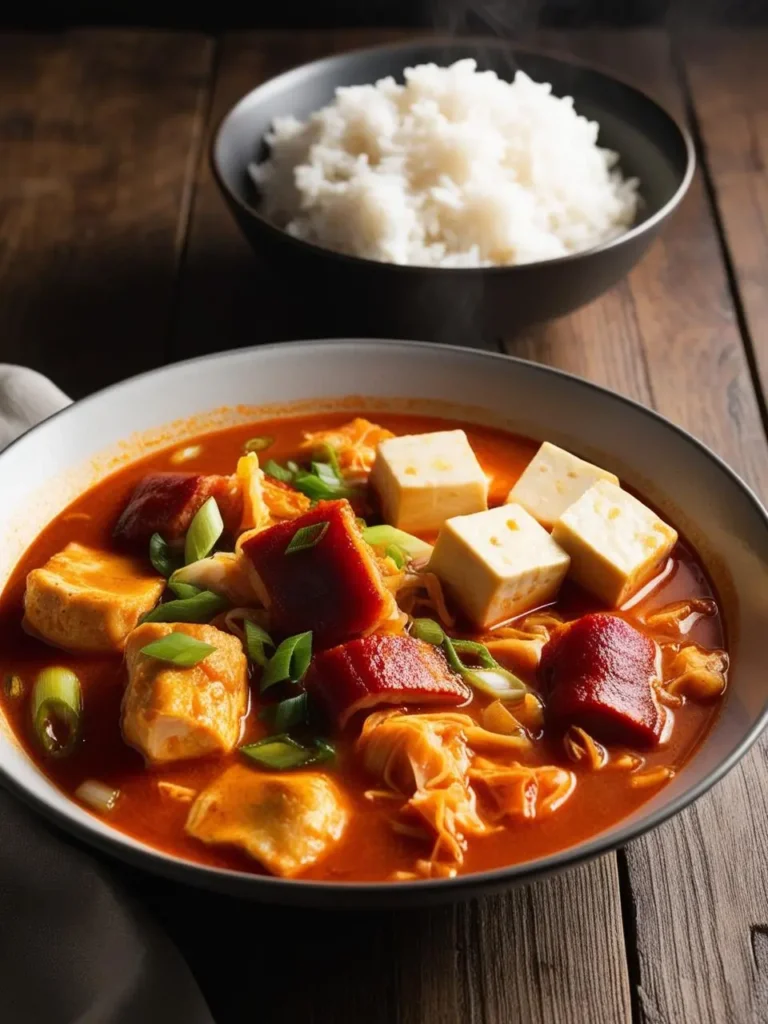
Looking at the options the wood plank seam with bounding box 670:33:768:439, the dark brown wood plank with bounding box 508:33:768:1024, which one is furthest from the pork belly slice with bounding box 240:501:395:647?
the wood plank seam with bounding box 670:33:768:439

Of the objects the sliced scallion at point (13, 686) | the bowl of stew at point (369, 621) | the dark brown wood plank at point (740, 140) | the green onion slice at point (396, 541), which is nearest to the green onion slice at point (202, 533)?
the bowl of stew at point (369, 621)

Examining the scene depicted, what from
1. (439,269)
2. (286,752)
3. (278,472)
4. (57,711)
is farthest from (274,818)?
(439,269)

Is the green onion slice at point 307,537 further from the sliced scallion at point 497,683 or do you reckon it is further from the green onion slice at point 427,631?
the sliced scallion at point 497,683

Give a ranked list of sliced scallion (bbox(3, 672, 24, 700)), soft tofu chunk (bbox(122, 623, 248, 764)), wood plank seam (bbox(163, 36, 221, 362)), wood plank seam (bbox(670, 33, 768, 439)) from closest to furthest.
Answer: soft tofu chunk (bbox(122, 623, 248, 764))
sliced scallion (bbox(3, 672, 24, 700))
wood plank seam (bbox(670, 33, 768, 439))
wood plank seam (bbox(163, 36, 221, 362))

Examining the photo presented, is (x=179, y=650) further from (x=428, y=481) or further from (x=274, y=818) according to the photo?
(x=428, y=481)

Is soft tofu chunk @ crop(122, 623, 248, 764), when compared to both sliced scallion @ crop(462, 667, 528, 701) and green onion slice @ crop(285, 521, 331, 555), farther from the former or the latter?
sliced scallion @ crop(462, 667, 528, 701)

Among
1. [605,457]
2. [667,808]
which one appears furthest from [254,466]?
[667,808]
